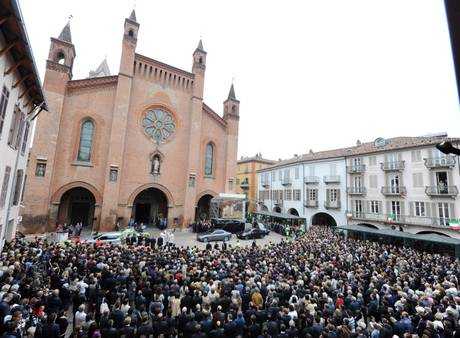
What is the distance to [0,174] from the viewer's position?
10.7m

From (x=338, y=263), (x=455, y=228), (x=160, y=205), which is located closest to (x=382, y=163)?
(x=455, y=228)

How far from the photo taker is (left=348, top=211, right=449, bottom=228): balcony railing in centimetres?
2395

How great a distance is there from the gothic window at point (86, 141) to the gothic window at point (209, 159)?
12.8 metres

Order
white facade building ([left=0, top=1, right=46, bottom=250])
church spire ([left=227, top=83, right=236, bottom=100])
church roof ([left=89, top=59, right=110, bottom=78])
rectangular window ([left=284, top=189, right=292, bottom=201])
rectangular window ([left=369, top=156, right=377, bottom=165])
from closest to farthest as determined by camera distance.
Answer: white facade building ([left=0, top=1, right=46, bottom=250])
rectangular window ([left=369, top=156, right=377, bottom=165])
church spire ([left=227, top=83, right=236, bottom=100])
rectangular window ([left=284, top=189, right=292, bottom=201])
church roof ([left=89, top=59, right=110, bottom=78])

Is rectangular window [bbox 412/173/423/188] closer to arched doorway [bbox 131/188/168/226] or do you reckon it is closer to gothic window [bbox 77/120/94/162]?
arched doorway [bbox 131/188/168/226]

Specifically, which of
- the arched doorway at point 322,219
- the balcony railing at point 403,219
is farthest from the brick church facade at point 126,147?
the balcony railing at point 403,219

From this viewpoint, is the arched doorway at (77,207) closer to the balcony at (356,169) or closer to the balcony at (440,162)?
the balcony at (356,169)

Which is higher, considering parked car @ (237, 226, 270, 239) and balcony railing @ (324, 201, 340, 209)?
balcony railing @ (324, 201, 340, 209)

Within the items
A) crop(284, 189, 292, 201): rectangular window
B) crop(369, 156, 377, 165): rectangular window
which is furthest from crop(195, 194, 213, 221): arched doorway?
crop(369, 156, 377, 165): rectangular window

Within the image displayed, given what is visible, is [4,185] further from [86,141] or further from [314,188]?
[314,188]

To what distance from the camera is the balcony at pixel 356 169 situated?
31312 millimetres

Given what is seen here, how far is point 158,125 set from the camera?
29078mm

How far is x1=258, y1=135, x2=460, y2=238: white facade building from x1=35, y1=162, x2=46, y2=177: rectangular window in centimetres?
3206

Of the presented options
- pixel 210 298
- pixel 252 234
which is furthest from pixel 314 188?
pixel 210 298
